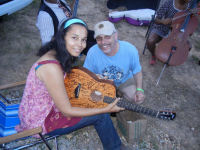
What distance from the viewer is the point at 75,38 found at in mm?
1736

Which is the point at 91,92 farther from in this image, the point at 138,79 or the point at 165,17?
the point at 165,17

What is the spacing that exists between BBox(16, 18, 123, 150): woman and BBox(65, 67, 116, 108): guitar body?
187mm

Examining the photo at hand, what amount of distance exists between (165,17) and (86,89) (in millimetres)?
2590

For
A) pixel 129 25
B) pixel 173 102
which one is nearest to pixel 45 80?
pixel 173 102

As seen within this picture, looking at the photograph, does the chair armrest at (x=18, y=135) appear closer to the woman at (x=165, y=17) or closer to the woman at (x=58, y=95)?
the woman at (x=58, y=95)

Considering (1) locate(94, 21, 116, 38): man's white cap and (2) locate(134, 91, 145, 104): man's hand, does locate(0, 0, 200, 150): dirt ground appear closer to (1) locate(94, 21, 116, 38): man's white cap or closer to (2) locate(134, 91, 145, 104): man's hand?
(2) locate(134, 91, 145, 104): man's hand

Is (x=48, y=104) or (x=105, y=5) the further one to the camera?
(x=105, y=5)

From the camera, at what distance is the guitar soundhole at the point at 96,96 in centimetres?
206

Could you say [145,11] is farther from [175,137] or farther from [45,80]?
[45,80]

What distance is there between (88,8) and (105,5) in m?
0.80

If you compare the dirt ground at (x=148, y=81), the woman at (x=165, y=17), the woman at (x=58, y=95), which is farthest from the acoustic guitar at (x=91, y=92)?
the woman at (x=165, y=17)

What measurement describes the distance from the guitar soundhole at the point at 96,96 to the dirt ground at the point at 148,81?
957mm

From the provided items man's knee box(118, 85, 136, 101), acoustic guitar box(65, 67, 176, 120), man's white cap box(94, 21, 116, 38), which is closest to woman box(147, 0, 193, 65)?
man's knee box(118, 85, 136, 101)

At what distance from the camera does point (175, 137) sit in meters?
2.74
